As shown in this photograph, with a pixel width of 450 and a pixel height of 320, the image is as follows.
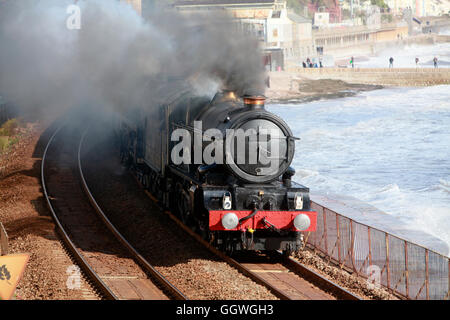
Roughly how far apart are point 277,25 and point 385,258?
9346 cm

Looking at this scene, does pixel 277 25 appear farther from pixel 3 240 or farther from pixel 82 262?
pixel 3 240

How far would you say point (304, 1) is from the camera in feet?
616

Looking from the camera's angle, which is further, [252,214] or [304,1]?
[304,1]

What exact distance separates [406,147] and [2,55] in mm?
29368

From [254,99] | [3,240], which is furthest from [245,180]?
[3,240]

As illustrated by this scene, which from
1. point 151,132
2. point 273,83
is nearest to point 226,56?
point 151,132

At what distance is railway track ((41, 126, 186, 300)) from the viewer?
40.8 feet

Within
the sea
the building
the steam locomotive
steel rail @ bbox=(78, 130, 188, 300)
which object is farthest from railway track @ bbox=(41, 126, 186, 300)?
the building

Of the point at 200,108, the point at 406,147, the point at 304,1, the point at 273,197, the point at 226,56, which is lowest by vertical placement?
the point at 406,147

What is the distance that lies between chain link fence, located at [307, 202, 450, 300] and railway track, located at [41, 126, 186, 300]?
4443mm

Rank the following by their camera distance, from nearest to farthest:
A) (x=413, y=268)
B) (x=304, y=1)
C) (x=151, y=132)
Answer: (x=413, y=268), (x=151, y=132), (x=304, y=1)

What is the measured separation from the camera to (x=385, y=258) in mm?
13750

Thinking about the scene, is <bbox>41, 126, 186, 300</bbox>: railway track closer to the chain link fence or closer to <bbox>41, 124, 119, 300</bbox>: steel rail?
<bbox>41, 124, 119, 300</bbox>: steel rail

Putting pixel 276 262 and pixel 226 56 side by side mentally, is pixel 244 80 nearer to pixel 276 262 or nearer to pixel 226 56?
pixel 226 56
